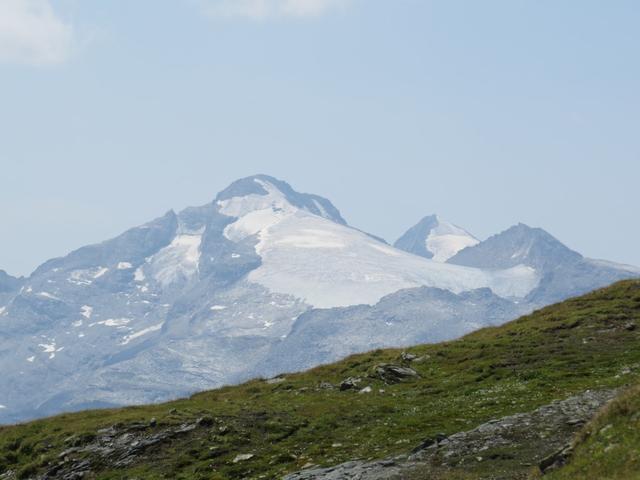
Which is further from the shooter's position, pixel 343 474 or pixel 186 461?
pixel 186 461

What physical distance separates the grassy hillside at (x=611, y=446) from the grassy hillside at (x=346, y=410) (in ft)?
15.8

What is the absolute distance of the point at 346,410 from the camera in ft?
152

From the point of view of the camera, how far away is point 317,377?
58.3m

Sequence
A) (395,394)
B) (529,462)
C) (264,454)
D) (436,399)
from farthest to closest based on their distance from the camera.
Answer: (395,394) → (436,399) → (264,454) → (529,462)

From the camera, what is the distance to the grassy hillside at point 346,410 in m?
40.9

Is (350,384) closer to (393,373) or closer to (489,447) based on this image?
(393,373)

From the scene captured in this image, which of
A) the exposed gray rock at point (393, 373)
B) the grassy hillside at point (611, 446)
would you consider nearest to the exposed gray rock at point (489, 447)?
the grassy hillside at point (611, 446)

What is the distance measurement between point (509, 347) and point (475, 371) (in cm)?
513

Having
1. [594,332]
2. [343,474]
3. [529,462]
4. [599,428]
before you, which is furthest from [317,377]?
[599,428]

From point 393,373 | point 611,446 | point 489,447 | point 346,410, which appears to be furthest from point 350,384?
point 611,446

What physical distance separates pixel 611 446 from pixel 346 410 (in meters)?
20.7

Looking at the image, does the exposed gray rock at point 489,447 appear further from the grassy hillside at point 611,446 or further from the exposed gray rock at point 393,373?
the exposed gray rock at point 393,373

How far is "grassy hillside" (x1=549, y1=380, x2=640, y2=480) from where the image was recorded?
25.8 meters

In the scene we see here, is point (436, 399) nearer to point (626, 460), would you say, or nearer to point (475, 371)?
point (475, 371)
